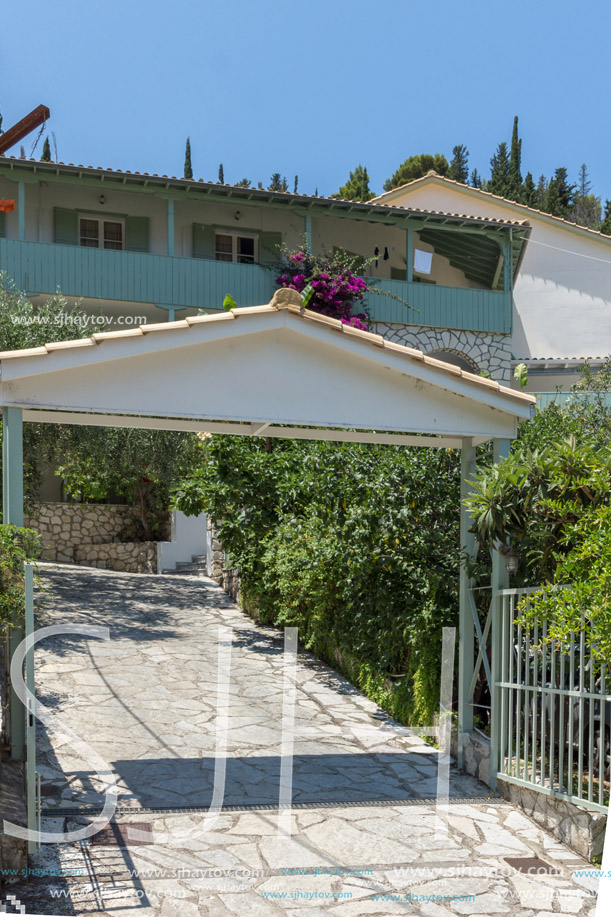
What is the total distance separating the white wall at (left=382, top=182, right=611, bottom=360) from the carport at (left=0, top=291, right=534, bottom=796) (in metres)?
18.9

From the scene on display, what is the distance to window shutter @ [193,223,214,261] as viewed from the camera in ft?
65.9

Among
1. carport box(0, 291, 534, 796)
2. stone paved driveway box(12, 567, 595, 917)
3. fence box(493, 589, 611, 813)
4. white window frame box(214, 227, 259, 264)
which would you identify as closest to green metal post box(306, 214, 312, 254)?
white window frame box(214, 227, 259, 264)

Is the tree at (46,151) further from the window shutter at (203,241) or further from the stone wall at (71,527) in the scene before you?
the stone wall at (71,527)

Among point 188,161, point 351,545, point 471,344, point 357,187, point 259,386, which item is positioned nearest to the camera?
point 259,386

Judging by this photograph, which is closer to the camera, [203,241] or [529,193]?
[203,241]

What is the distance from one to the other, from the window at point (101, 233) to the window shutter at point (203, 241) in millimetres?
1657

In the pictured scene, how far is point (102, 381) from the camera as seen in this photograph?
641 cm

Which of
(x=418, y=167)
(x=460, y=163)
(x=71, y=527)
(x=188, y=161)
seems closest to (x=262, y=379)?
(x=71, y=527)

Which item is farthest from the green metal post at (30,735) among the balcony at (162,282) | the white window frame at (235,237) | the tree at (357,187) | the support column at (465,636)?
the tree at (357,187)

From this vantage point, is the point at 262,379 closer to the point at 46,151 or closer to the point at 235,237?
the point at 235,237

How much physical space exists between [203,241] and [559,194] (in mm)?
21070

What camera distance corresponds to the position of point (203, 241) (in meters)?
20.2

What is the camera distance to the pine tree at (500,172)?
36.6 meters

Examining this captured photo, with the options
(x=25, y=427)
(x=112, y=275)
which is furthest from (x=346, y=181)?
(x=25, y=427)
